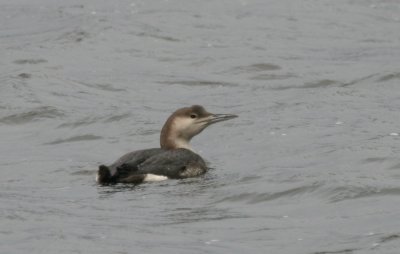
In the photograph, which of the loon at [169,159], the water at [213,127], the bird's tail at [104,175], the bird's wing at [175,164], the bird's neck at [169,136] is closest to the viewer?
the water at [213,127]

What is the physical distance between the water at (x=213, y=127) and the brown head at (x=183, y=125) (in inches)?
17.5

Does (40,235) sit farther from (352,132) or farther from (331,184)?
(352,132)

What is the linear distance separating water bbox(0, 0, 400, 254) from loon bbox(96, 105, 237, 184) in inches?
5.6

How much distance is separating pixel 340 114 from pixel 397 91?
2001 millimetres

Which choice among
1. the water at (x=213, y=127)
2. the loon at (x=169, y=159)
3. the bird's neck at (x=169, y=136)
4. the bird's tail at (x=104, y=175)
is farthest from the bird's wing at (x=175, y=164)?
the bird's neck at (x=169, y=136)

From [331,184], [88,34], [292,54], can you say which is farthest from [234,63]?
[331,184]

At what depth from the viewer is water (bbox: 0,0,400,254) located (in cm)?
1209

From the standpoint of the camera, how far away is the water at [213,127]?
39.7ft

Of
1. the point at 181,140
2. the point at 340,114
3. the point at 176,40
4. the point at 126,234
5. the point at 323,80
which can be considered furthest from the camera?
the point at 176,40

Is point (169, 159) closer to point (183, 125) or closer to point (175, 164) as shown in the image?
point (175, 164)

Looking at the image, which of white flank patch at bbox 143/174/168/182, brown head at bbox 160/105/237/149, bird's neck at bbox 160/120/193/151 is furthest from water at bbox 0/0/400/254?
bird's neck at bbox 160/120/193/151

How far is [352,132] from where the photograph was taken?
56.5ft

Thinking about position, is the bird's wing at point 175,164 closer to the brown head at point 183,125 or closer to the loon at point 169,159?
the loon at point 169,159

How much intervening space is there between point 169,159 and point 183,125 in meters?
1.05
